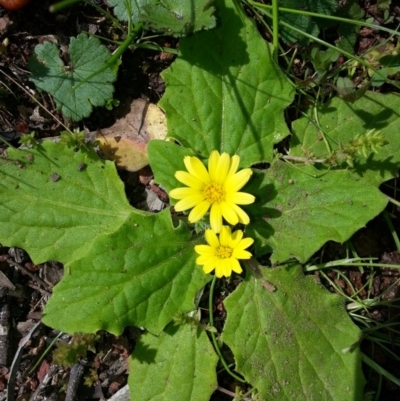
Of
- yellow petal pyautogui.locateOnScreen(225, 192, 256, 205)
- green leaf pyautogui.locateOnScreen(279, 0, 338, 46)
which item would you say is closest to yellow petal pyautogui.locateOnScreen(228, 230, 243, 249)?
yellow petal pyautogui.locateOnScreen(225, 192, 256, 205)

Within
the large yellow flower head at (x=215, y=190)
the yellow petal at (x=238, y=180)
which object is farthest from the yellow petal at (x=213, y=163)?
the yellow petal at (x=238, y=180)

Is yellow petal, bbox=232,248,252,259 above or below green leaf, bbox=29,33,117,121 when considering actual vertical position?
below

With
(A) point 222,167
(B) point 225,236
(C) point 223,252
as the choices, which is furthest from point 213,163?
(C) point 223,252

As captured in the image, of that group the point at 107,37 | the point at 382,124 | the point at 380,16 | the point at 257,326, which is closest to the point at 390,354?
the point at 257,326

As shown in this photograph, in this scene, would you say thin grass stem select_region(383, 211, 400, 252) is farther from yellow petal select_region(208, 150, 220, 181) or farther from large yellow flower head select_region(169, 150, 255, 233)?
yellow petal select_region(208, 150, 220, 181)

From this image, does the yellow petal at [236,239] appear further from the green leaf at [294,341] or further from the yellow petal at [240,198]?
the green leaf at [294,341]
